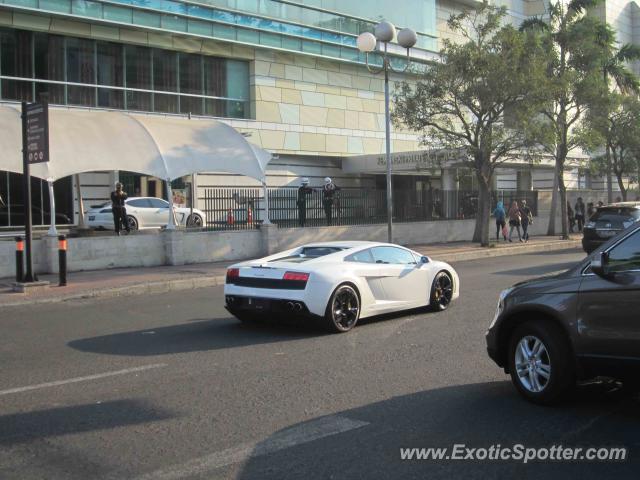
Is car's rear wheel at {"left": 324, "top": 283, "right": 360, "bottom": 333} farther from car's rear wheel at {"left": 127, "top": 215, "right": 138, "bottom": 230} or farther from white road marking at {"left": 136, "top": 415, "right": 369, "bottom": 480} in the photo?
car's rear wheel at {"left": 127, "top": 215, "right": 138, "bottom": 230}

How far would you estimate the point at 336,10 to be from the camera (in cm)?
3600

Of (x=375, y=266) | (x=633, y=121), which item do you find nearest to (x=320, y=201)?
(x=375, y=266)

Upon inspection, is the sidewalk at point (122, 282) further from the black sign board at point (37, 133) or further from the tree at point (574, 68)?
the tree at point (574, 68)

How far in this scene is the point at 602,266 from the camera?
499cm

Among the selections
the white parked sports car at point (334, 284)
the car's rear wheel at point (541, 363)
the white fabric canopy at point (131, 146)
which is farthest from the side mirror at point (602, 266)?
the white fabric canopy at point (131, 146)

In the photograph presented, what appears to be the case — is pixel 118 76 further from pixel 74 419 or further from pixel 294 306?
pixel 74 419

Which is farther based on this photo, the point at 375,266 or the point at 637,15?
the point at 637,15

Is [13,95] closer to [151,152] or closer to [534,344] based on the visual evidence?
[151,152]

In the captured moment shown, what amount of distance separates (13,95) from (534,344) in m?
26.8

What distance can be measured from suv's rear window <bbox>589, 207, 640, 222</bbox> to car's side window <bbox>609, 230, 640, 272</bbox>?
15.1 metres

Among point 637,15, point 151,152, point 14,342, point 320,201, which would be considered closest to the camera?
point 14,342

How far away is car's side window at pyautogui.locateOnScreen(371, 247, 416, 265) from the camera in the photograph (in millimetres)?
10070

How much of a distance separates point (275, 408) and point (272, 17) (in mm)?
30450

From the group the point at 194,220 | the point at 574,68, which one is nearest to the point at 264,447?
the point at 194,220
